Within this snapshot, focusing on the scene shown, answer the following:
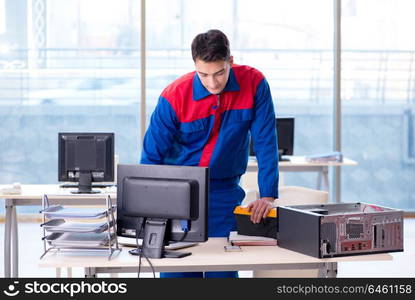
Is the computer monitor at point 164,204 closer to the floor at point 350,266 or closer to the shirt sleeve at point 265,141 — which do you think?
the shirt sleeve at point 265,141

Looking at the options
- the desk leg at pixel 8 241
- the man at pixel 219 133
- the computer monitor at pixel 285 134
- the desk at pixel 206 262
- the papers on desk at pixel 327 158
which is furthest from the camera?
the papers on desk at pixel 327 158

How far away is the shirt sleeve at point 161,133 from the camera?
3889 mm

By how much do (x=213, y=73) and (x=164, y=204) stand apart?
24.0 inches

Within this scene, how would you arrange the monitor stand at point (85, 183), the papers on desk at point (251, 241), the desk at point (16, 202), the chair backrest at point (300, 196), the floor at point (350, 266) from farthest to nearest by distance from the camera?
the floor at point (350, 266)
the monitor stand at point (85, 183)
the desk at point (16, 202)
the chair backrest at point (300, 196)
the papers on desk at point (251, 241)

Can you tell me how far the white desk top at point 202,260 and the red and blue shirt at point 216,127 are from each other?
0.49 metres

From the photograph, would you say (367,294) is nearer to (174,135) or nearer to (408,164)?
(174,135)

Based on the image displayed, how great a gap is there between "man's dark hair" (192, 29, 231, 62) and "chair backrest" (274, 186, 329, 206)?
1.29m

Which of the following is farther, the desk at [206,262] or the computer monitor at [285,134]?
the computer monitor at [285,134]

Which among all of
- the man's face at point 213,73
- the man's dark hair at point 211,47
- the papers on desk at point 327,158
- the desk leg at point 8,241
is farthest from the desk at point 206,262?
the papers on desk at point 327,158

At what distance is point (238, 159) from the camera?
13.0ft

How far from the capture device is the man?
387 cm

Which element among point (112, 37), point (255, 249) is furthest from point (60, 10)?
point (255, 249)

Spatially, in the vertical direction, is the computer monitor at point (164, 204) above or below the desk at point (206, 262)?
above

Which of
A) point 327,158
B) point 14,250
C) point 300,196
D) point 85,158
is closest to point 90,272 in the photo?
point 300,196
